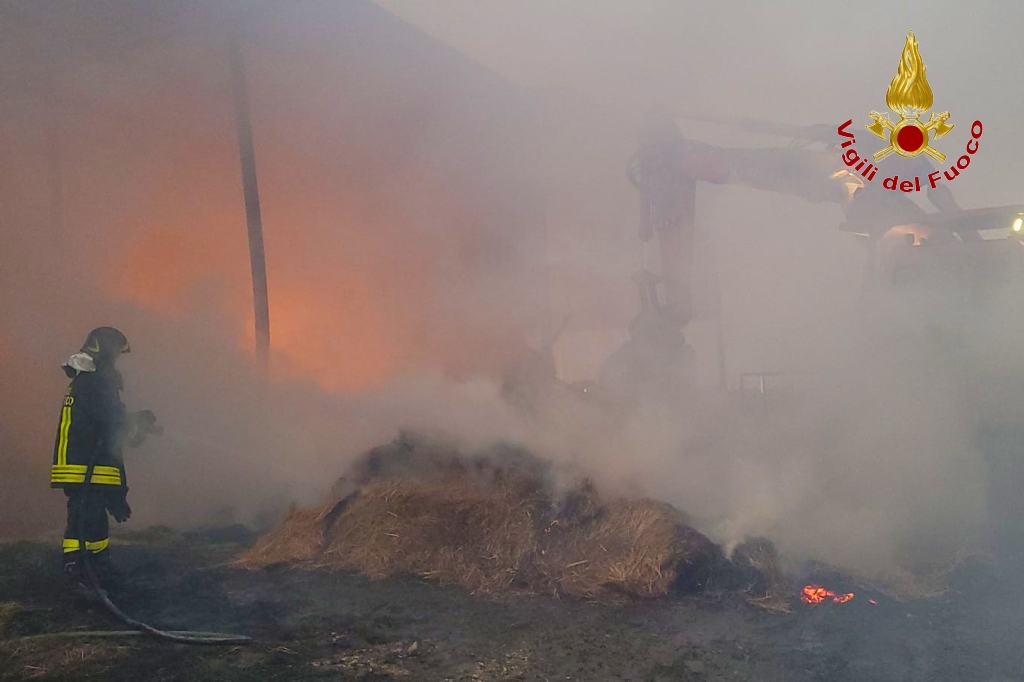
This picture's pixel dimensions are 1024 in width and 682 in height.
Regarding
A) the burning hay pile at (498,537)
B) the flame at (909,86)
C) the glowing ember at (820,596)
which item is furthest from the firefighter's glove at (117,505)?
the flame at (909,86)

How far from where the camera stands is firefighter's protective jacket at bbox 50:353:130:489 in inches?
160

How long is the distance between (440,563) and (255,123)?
247 inches

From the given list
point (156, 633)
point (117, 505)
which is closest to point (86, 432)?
point (117, 505)

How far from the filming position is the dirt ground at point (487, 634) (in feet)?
9.50

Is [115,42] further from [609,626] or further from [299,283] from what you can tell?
[609,626]

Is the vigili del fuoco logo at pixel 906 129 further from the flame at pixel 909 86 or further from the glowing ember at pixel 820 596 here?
the glowing ember at pixel 820 596

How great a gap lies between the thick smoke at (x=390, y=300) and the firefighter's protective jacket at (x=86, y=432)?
2072mm

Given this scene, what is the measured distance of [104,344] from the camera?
4352 mm

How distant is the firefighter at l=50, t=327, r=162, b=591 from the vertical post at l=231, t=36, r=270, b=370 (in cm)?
338

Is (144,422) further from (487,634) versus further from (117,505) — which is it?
(487,634)

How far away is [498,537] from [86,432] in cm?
263

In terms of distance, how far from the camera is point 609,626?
137 inches

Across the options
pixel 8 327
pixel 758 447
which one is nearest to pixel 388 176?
pixel 8 327

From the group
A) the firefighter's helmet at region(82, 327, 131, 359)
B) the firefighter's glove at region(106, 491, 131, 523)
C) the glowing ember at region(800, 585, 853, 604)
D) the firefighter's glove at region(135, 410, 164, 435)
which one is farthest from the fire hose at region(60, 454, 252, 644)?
the glowing ember at region(800, 585, 853, 604)
